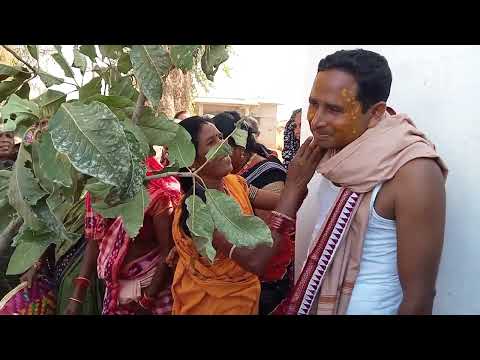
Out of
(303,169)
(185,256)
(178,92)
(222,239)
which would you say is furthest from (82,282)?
(178,92)

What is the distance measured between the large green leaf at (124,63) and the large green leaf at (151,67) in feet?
0.54

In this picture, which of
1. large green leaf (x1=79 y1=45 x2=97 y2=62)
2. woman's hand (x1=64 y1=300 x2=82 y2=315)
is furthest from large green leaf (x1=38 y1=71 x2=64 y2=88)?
woman's hand (x1=64 y1=300 x2=82 y2=315)

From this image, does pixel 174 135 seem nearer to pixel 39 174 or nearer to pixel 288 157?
pixel 39 174

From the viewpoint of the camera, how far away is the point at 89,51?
4.40 feet

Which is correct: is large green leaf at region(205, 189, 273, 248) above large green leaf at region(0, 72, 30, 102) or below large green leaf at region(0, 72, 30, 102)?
below

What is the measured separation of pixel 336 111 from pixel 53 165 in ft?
2.91

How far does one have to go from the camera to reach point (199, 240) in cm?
127

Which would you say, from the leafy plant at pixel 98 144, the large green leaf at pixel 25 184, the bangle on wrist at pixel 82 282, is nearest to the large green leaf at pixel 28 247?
the leafy plant at pixel 98 144

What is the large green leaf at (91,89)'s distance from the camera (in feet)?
4.11

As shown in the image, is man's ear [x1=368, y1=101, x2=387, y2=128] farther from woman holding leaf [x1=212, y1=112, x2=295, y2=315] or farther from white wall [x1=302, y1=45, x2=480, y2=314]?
woman holding leaf [x1=212, y1=112, x2=295, y2=315]

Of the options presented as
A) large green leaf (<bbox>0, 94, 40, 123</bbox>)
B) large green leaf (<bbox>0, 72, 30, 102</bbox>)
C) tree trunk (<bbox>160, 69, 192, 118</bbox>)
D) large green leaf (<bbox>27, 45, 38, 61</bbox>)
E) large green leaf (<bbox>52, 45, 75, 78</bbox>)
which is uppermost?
large green leaf (<bbox>27, 45, 38, 61</bbox>)

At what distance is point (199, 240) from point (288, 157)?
221cm

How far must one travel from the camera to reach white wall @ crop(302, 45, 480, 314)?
1736mm

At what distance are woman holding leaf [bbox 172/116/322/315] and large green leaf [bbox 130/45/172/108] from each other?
287 mm
